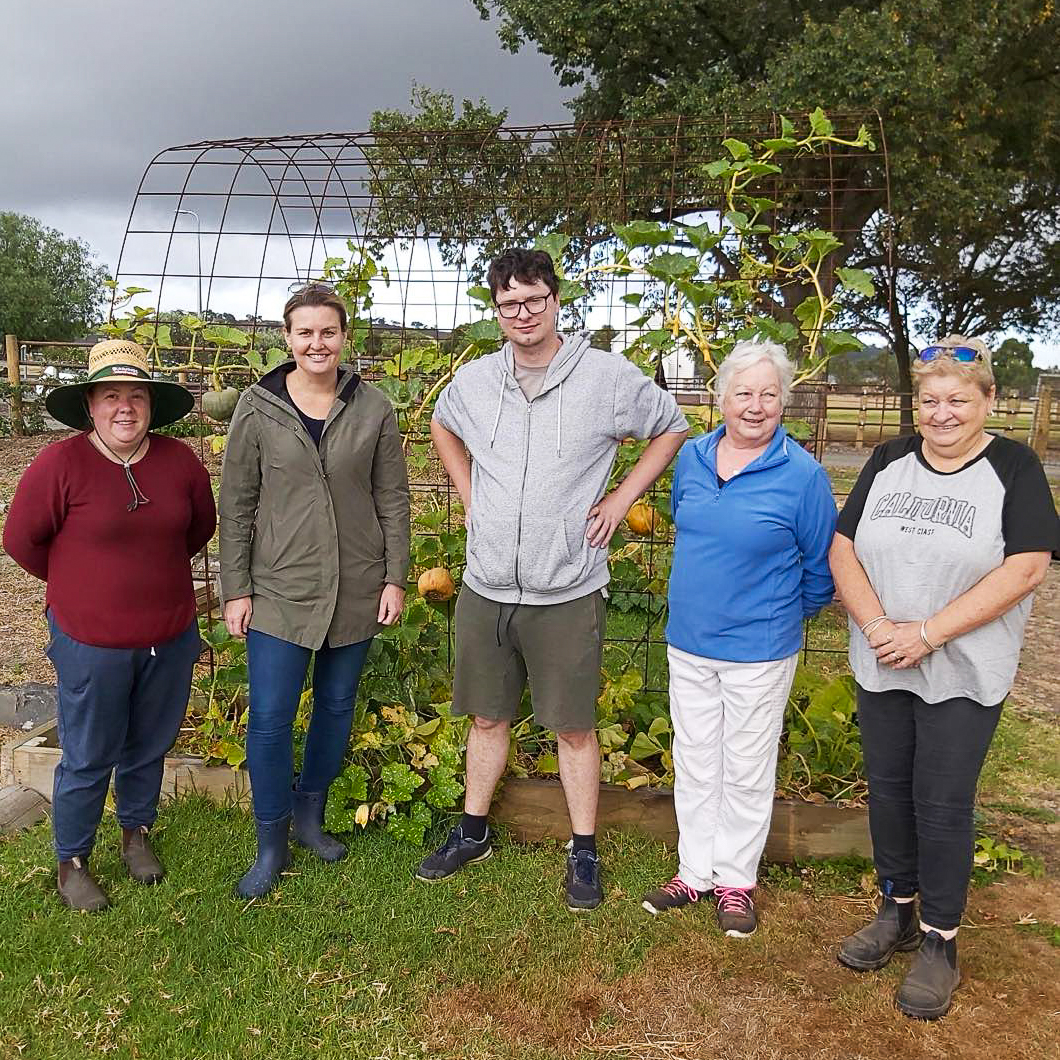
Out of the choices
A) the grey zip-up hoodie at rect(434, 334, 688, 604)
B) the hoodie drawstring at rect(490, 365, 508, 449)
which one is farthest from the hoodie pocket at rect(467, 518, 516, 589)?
the hoodie drawstring at rect(490, 365, 508, 449)

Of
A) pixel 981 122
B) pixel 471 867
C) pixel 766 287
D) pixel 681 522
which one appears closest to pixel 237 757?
pixel 471 867

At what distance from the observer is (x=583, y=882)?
8.41ft

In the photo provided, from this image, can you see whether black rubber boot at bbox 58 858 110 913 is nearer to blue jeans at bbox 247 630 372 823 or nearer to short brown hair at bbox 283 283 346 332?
blue jeans at bbox 247 630 372 823

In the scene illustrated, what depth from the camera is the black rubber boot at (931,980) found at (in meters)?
2.14

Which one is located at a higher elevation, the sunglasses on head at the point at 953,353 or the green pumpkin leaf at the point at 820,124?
the green pumpkin leaf at the point at 820,124

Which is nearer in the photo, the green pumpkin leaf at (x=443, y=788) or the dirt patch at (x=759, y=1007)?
the dirt patch at (x=759, y=1007)

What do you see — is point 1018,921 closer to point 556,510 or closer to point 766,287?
point 556,510

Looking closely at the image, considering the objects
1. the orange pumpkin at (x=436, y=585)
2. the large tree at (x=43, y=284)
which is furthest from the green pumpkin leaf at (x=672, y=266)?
the large tree at (x=43, y=284)

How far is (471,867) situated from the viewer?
8.91 ft

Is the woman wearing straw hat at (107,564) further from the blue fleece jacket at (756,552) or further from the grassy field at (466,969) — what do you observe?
the blue fleece jacket at (756,552)

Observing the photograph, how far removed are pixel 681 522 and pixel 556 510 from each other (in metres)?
0.34

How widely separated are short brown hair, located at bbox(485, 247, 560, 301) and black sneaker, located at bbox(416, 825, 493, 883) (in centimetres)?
160

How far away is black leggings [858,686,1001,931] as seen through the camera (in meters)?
2.06

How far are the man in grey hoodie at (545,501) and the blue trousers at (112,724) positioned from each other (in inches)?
31.4
